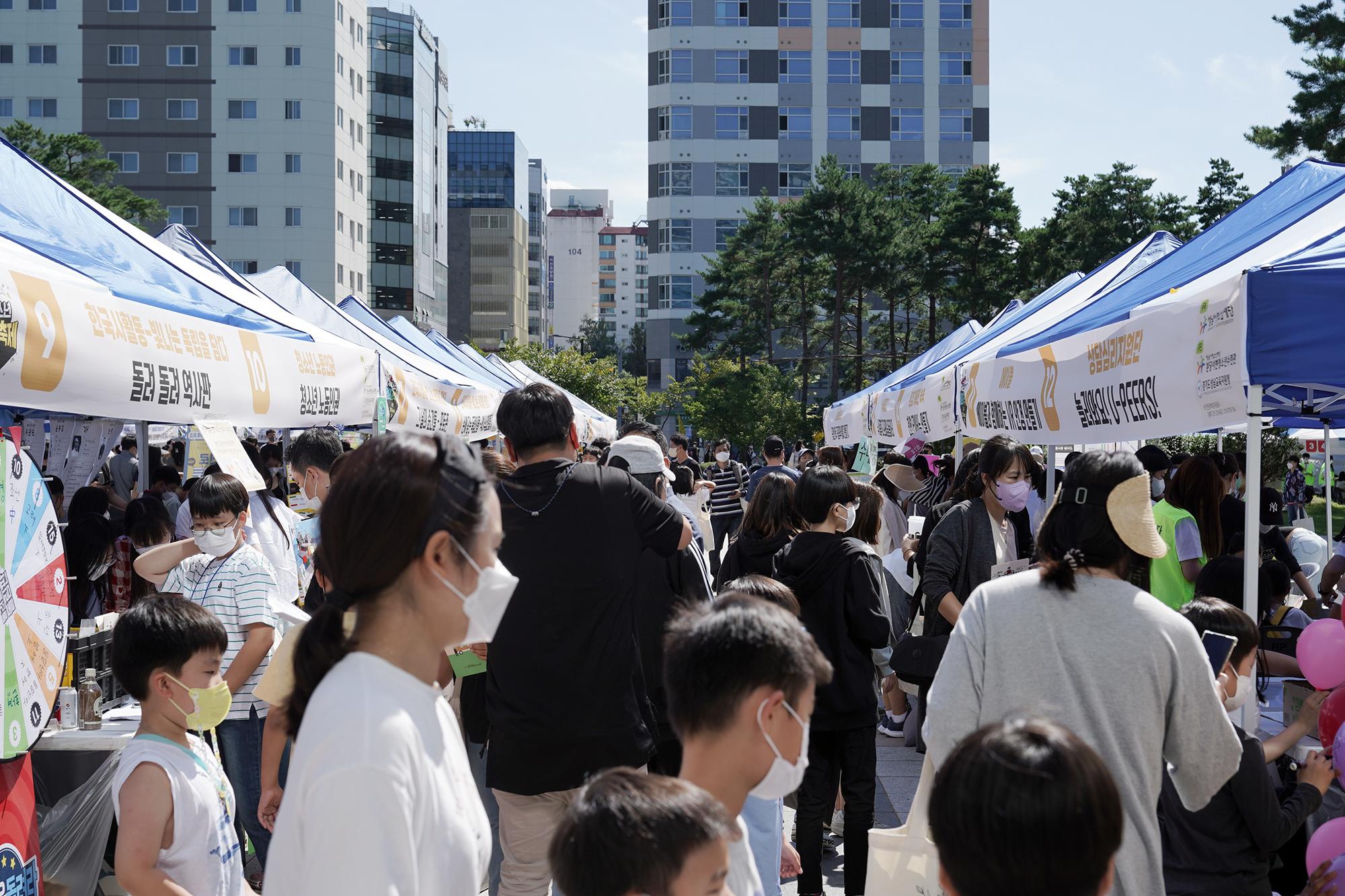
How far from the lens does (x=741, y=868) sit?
1973 mm

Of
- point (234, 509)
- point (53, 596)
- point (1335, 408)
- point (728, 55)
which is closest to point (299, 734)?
point (53, 596)

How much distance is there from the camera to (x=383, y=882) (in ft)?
4.86

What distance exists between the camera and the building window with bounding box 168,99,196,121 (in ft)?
226

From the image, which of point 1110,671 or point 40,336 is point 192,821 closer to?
point 40,336

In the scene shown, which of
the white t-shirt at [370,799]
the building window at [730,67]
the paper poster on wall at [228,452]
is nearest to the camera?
the white t-shirt at [370,799]

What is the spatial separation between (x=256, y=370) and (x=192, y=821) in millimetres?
3499

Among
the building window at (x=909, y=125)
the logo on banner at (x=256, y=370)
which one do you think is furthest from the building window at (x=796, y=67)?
the logo on banner at (x=256, y=370)

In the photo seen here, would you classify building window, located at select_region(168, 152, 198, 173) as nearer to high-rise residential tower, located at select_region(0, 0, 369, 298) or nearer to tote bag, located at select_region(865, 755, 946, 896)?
high-rise residential tower, located at select_region(0, 0, 369, 298)

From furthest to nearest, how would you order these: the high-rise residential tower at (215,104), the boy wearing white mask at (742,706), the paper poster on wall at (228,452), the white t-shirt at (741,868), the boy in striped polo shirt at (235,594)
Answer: the high-rise residential tower at (215,104) < the paper poster on wall at (228,452) < the boy in striped polo shirt at (235,594) < the boy wearing white mask at (742,706) < the white t-shirt at (741,868)

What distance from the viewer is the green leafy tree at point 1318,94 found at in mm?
28469

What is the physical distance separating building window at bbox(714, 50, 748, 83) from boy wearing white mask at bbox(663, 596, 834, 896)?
73.9 m

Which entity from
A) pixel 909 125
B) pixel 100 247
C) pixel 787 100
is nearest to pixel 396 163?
pixel 787 100

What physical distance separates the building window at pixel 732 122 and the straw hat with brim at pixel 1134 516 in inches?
2844

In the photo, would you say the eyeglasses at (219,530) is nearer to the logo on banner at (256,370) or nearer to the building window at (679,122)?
the logo on banner at (256,370)
